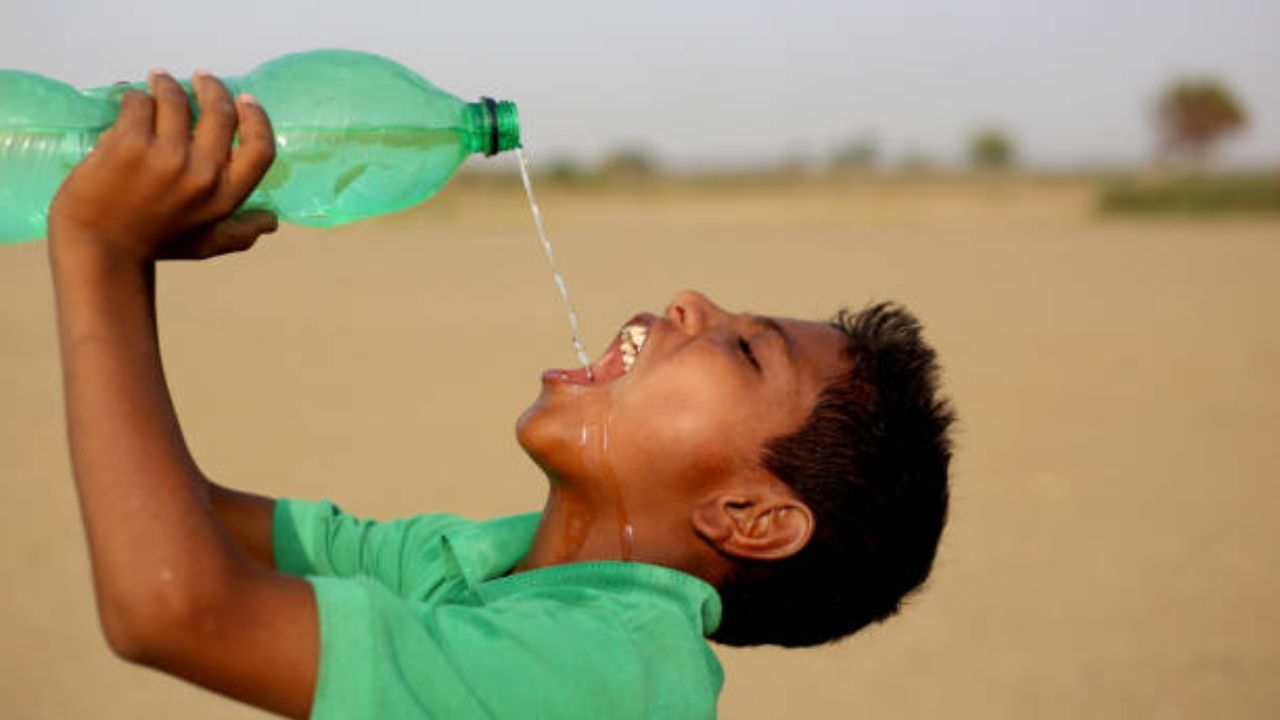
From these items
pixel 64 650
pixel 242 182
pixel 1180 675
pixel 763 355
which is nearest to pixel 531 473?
pixel 64 650

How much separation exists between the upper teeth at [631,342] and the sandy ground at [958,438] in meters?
2.59

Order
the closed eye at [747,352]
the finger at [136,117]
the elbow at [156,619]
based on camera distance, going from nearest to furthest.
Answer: the elbow at [156,619], the finger at [136,117], the closed eye at [747,352]

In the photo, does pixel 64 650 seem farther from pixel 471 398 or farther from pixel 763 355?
pixel 471 398

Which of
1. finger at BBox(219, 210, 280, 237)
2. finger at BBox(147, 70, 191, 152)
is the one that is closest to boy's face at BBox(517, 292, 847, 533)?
finger at BBox(219, 210, 280, 237)

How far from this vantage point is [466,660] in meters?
1.66

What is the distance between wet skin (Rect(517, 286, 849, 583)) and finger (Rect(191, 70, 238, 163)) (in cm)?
81

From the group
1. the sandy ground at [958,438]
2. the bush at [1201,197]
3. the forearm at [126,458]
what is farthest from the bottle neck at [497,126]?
the bush at [1201,197]

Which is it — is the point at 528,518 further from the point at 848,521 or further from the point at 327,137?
the point at 327,137

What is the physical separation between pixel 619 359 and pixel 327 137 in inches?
23.4

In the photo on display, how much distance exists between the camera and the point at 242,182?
165cm

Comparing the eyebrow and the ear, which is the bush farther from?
the ear

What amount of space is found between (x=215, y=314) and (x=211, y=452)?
255 inches

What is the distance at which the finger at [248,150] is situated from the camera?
1639 millimetres

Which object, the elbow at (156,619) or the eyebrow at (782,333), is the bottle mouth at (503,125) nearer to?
the eyebrow at (782,333)
